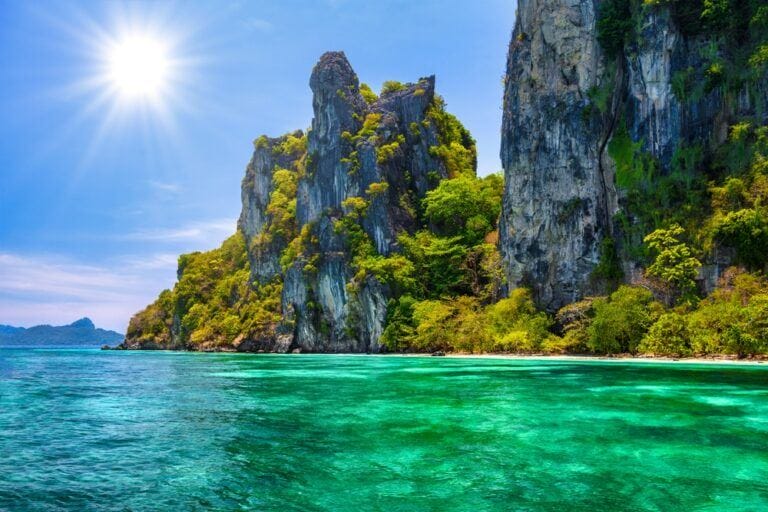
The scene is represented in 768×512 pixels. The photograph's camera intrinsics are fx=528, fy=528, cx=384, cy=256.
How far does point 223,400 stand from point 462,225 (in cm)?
4727

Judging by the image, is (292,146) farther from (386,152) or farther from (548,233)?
(548,233)

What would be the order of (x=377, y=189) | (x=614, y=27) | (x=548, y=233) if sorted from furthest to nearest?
1. (x=377, y=189)
2. (x=548, y=233)
3. (x=614, y=27)

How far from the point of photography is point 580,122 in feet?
150

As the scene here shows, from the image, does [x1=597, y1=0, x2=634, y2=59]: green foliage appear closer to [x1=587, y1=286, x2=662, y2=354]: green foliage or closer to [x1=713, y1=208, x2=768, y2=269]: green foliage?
[x1=713, y1=208, x2=768, y2=269]: green foliage

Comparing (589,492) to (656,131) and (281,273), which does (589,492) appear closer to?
(656,131)

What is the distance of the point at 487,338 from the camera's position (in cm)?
4681

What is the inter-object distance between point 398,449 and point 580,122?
41.9 m

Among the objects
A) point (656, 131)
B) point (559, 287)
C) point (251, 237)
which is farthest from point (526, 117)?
point (251, 237)

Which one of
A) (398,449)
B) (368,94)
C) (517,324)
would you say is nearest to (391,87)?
(368,94)

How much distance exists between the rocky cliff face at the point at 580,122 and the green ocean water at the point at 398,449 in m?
25.3

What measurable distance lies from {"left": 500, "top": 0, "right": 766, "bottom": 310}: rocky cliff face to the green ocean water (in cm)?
2528

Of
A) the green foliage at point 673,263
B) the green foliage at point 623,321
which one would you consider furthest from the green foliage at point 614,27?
the green foliage at point 623,321

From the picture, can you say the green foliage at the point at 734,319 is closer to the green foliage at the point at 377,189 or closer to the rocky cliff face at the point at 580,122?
the rocky cliff face at the point at 580,122

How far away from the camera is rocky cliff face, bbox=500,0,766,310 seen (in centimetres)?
3994
